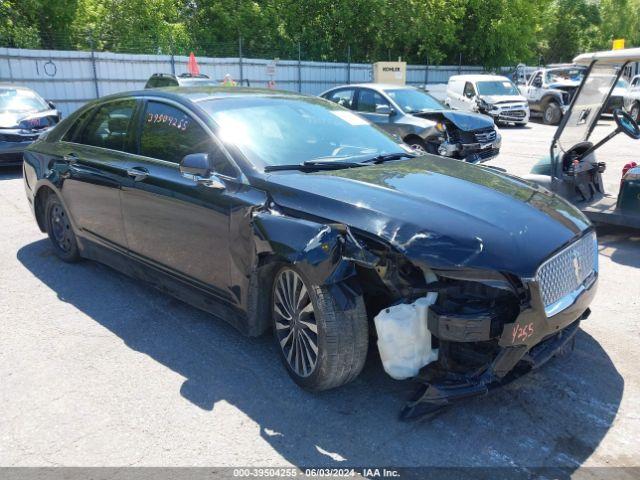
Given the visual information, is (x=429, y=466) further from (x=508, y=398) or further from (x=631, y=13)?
(x=631, y=13)

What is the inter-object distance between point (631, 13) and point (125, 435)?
5426 cm

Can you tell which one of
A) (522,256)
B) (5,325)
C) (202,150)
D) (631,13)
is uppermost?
(631,13)

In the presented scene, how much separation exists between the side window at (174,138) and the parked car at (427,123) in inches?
279

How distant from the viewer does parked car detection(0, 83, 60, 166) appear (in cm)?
1072

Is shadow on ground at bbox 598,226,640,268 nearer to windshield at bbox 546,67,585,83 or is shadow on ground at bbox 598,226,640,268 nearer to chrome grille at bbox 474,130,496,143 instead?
chrome grille at bbox 474,130,496,143

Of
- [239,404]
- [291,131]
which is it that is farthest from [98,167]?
[239,404]

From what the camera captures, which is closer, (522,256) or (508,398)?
(522,256)

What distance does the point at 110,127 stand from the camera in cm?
496

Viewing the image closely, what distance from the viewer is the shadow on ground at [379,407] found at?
285 cm

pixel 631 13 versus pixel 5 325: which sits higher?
pixel 631 13

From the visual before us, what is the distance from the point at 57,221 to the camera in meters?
5.69

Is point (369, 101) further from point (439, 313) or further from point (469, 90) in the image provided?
point (439, 313)

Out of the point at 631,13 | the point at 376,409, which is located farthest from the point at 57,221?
the point at 631,13

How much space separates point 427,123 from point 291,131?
7237 mm
